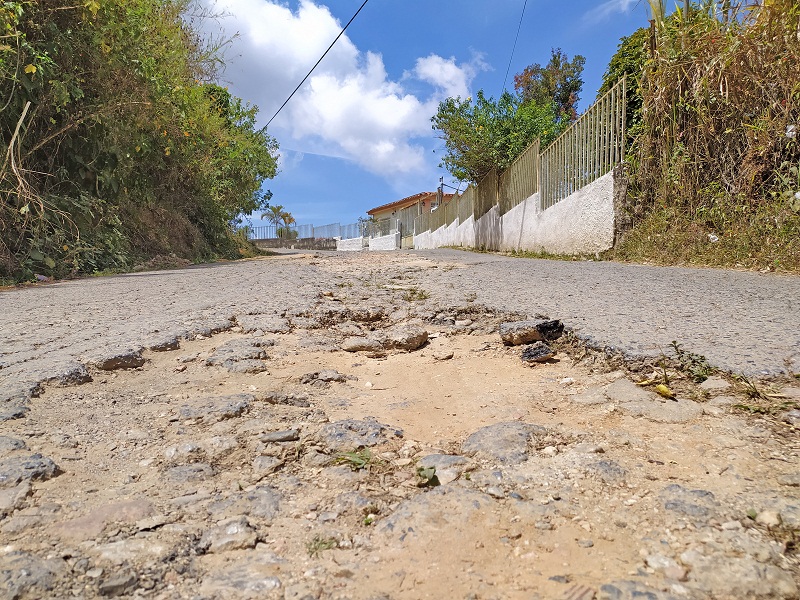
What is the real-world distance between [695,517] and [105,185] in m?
7.80

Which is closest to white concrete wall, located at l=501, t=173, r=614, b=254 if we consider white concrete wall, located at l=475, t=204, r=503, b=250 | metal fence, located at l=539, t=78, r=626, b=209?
metal fence, located at l=539, t=78, r=626, b=209

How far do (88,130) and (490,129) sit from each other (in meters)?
10.9

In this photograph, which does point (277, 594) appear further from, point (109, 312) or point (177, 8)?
point (177, 8)

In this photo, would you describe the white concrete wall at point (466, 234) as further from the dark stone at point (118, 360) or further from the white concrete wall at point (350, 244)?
the dark stone at point (118, 360)

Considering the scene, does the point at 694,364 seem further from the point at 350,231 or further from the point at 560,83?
the point at 350,231

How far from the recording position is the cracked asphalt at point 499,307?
2.12m

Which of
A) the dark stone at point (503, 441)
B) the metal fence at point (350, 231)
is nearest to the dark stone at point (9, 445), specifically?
the dark stone at point (503, 441)

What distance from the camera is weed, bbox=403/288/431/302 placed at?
3860mm

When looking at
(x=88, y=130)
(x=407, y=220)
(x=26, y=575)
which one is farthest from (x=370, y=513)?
(x=407, y=220)

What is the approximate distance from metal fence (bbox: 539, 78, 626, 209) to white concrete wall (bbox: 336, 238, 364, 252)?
2702cm

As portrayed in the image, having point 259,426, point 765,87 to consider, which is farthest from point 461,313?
point 765,87

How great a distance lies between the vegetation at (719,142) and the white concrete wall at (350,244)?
1194 inches

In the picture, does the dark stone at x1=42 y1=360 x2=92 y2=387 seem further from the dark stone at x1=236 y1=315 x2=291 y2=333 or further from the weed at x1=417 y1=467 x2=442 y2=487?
the weed at x1=417 y1=467 x2=442 y2=487

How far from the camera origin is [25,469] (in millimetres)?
1333
